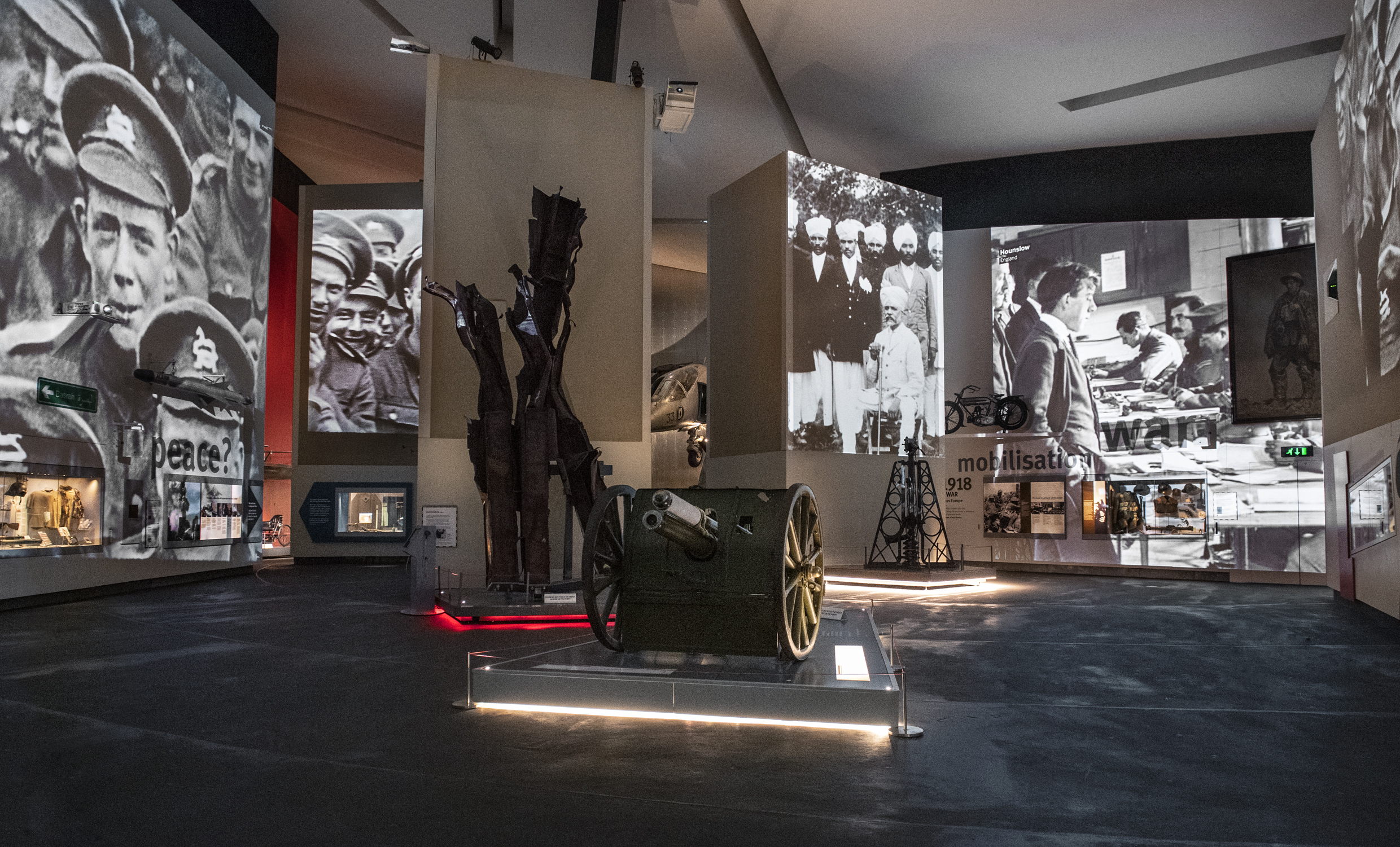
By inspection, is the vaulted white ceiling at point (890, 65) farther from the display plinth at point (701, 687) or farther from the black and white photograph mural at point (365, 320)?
the display plinth at point (701, 687)

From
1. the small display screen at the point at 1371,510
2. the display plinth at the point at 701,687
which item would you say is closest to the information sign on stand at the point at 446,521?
the display plinth at the point at 701,687

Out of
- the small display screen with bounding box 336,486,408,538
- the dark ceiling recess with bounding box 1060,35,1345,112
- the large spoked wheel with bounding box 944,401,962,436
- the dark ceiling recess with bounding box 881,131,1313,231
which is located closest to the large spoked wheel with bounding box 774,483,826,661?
the dark ceiling recess with bounding box 1060,35,1345,112

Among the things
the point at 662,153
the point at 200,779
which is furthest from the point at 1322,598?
the point at 662,153

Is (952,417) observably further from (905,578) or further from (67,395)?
(67,395)

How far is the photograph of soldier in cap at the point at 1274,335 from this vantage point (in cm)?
1393

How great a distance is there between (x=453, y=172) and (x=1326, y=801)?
429 inches

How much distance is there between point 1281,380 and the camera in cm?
1408

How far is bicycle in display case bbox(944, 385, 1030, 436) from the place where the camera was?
1602 cm

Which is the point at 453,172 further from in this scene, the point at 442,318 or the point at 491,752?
the point at 491,752

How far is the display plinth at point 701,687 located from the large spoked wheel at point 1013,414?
12.1m

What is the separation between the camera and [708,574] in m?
4.52

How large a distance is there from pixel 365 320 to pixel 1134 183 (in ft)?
46.0

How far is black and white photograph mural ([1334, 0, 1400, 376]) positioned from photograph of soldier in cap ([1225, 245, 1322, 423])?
218 inches

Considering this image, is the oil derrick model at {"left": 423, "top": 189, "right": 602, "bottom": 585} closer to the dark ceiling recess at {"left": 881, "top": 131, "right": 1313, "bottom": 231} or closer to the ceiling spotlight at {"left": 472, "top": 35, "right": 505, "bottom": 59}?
the ceiling spotlight at {"left": 472, "top": 35, "right": 505, "bottom": 59}
